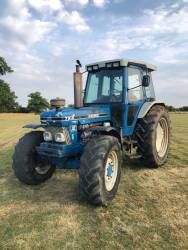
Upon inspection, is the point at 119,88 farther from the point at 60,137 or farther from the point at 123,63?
the point at 60,137

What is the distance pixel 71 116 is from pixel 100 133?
0.60m

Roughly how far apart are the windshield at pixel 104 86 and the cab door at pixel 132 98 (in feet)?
0.66

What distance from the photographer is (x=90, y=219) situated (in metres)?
3.99

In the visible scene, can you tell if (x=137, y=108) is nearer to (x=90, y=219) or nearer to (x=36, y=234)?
(x=90, y=219)

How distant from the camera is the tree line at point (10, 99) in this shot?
49.5 metres

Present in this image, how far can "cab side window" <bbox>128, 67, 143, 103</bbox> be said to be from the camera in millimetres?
6101

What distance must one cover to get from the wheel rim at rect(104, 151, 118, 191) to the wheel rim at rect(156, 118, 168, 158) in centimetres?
244

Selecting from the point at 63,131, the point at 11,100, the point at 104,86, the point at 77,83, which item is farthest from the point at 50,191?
the point at 11,100

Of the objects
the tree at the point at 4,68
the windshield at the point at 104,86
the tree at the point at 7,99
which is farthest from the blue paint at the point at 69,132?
the tree at the point at 7,99

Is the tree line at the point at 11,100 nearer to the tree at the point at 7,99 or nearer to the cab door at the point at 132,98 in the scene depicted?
the tree at the point at 7,99

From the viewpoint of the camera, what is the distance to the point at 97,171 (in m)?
4.23

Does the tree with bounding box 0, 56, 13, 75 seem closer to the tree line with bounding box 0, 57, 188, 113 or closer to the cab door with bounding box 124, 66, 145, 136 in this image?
the tree line with bounding box 0, 57, 188, 113

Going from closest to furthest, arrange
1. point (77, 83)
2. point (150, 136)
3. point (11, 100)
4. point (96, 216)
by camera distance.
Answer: point (96, 216) < point (77, 83) < point (150, 136) < point (11, 100)

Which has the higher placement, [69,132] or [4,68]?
[4,68]
